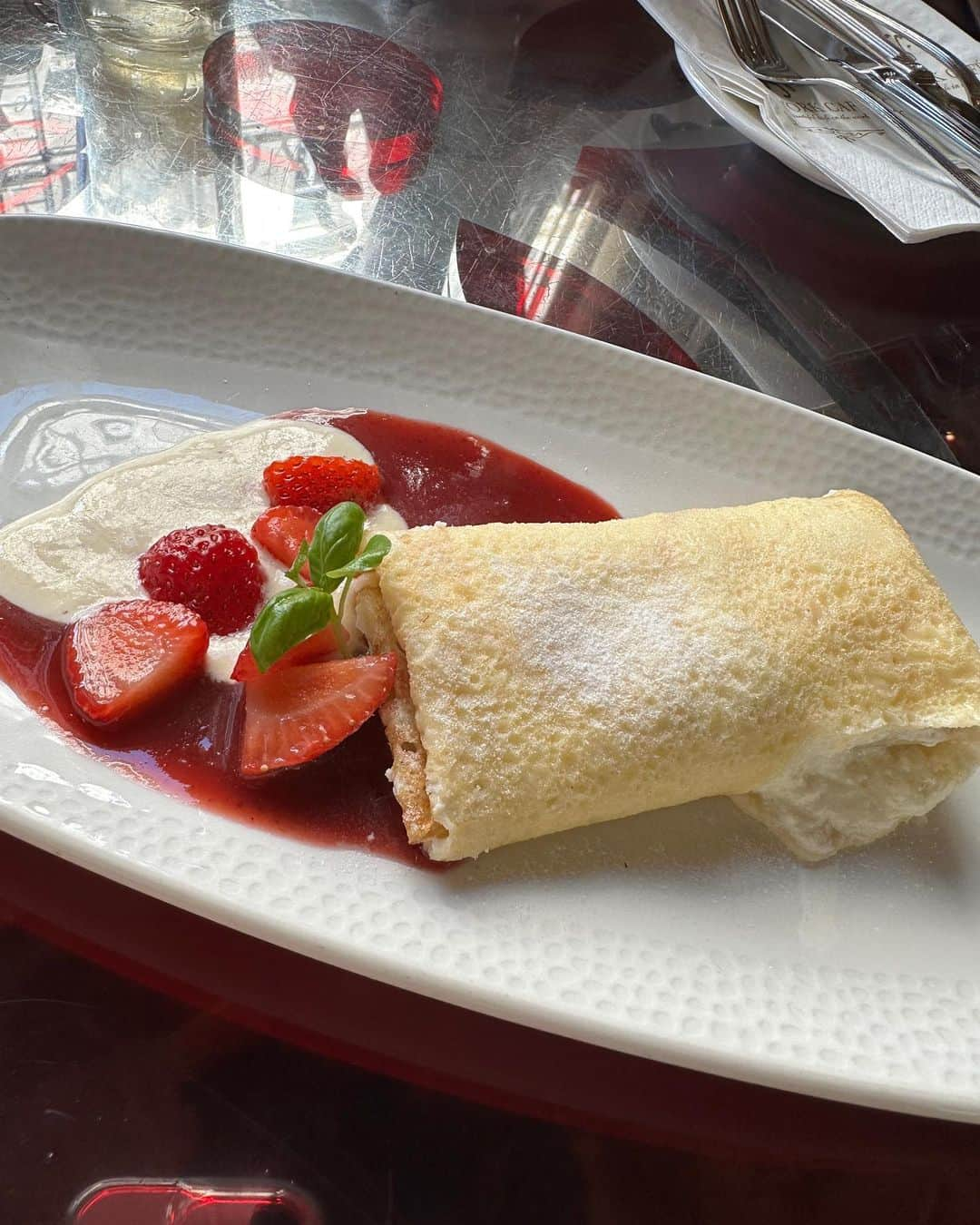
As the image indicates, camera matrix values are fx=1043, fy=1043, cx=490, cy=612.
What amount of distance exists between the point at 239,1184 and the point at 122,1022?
0.26 metres

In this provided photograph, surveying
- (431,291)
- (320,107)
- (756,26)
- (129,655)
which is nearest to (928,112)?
(756,26)

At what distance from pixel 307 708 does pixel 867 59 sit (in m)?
3.00

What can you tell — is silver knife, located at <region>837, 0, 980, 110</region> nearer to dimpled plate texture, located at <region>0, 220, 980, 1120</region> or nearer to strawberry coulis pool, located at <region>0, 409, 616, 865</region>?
dimpled plate texture, located at <region>0, 220, 980, 1120</region>

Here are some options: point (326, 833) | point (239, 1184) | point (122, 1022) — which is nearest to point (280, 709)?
point (326, 833)

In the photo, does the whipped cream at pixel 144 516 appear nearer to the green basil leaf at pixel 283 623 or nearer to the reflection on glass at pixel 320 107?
the green basil leaf at pixel 283 623

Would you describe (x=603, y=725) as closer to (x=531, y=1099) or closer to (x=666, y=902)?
(x=666, y=902)

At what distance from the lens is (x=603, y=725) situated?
5.26 feet

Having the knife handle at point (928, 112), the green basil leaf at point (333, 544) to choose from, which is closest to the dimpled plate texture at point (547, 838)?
the green basil leaf at point (333, 544)

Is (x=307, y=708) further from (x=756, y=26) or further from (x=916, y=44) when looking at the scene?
(x=916, y=44)

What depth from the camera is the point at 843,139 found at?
3.01m

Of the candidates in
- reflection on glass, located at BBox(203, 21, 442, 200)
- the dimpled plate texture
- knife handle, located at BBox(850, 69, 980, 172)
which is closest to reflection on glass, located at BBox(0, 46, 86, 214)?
reflection on glass, located at BBox(203, 21, 442, 200)

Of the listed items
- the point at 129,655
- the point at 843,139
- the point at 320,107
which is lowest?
the point at 129,655

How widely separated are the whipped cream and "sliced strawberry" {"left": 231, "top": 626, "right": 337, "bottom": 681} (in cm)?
7

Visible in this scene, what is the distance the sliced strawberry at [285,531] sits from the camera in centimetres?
193
